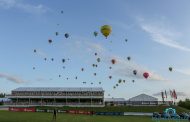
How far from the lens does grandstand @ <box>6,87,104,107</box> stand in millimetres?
146375

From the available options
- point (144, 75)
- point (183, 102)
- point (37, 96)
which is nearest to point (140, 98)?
point (183, 102)

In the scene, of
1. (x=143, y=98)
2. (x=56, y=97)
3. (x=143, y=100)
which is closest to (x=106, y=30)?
(x=56, y=97)

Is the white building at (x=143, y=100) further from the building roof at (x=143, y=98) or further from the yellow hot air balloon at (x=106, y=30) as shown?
the yellow hot air balloon at (x=106, y=30)

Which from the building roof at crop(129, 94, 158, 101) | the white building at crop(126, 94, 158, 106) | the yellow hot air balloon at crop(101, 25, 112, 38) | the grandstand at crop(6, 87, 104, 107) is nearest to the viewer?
the yellow hot air balloon at crop(101, 25, 112, 38)

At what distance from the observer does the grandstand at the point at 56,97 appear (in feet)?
480

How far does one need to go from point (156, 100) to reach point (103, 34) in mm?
116974

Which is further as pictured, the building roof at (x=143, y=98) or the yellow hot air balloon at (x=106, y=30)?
the building roof at (x=143, y=98)

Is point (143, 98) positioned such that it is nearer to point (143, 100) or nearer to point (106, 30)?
point (143, 100)

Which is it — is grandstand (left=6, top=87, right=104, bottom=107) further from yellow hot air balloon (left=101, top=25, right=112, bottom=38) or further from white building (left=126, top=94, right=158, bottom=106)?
yellow hot air balloon (left=101, top=25, right=112, bottom=38)

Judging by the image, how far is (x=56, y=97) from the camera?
14825 cm

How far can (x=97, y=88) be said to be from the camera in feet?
526

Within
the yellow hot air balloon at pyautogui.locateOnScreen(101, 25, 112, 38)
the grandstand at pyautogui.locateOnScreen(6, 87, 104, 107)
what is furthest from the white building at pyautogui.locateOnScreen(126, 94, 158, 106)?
the yellow hot air balloon at pyautogui.locateOnScreen(101, 25, 112, 38)

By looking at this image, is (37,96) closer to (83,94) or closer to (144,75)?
(83,94)

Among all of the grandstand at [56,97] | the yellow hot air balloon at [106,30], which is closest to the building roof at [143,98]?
the grandstand at [56,97]
